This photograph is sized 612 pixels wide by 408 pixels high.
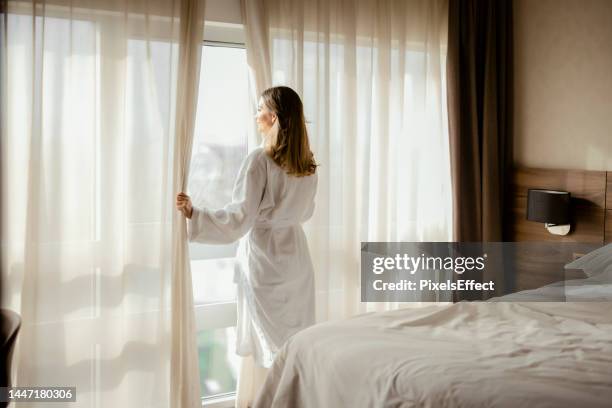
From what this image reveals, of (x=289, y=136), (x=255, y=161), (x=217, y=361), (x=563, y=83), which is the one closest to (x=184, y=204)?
(x=255, y=161)

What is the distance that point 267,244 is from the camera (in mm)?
2764

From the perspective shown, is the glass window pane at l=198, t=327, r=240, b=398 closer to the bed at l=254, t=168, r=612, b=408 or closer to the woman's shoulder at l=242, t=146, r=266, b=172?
the woman's shoulder at l=242, t=146, r=266, b=172

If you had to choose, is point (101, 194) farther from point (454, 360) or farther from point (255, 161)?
point (454, 360)

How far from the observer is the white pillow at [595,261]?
2.99 m

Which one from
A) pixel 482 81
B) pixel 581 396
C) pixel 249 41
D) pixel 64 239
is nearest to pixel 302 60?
pixel 249 41

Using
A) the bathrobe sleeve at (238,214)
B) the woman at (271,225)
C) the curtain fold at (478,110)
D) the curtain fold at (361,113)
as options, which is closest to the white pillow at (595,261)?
the curtain fold at (478,110)

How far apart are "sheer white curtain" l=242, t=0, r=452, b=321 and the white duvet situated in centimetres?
112

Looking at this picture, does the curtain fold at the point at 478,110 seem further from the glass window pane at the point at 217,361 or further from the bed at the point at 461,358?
the glass window pane at the point at 217,361

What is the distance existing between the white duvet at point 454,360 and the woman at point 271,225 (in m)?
0.68

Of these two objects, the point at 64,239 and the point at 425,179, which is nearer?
the point at 64,239

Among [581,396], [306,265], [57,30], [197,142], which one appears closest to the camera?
[581,396]

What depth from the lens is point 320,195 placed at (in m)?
A: 3.28

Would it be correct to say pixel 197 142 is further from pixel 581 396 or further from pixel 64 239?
pixel 581 396

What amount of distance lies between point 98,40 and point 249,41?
2.47ft
